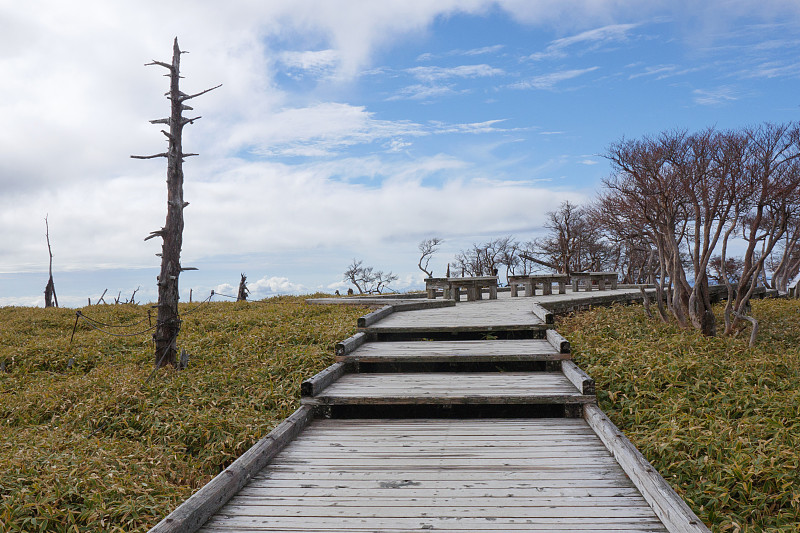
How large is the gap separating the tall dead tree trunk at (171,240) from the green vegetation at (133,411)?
599 millimetres

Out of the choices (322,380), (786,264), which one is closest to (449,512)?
(322,380)

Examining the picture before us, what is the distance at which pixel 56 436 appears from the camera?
19.4 feet

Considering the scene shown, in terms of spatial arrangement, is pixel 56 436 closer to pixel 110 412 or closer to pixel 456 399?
pixel 110 412

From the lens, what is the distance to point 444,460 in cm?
435

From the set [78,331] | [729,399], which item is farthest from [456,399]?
[78,331]

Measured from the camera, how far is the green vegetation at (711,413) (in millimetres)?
4020

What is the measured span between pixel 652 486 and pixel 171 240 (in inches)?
296

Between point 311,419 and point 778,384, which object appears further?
point 778,384

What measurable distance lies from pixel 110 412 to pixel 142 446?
58.2 inches

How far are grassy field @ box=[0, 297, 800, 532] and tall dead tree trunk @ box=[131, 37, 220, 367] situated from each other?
0.56m

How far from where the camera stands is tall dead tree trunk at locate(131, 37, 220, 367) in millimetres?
8422

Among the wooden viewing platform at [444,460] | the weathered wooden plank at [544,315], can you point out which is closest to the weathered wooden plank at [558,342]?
the wooden viewing platform at [444,460]

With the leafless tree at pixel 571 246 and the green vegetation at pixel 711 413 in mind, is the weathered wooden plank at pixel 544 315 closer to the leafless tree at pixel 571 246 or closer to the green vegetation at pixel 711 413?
the green vegetation at pixel 711 413

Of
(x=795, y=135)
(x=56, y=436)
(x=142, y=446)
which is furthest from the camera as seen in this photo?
(x=795, y=135)
